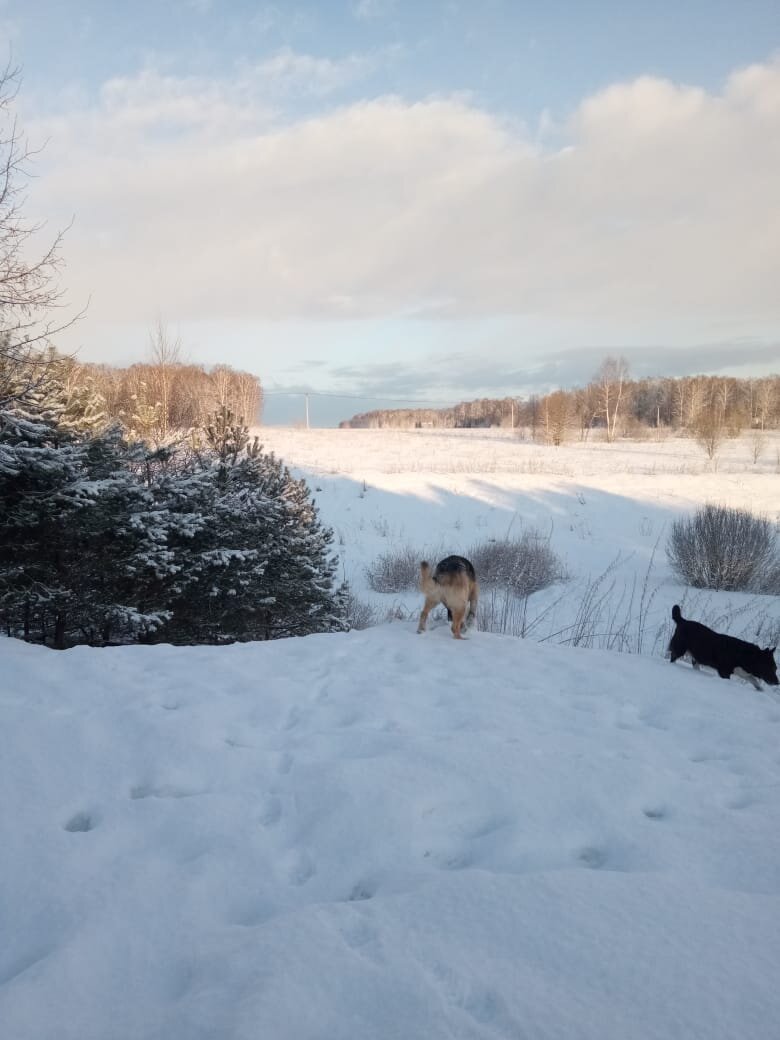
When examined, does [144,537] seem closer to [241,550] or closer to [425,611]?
[241,550]

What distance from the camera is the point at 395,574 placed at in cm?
1407

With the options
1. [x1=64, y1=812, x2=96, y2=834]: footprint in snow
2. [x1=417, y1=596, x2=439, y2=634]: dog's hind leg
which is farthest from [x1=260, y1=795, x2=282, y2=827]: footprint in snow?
[x1=417, y1=596, x2=439, y2=634]: dog's hind leg

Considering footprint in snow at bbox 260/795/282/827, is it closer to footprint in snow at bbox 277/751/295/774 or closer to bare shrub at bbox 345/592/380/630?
footprint in snow at bbox 277/751/295/774

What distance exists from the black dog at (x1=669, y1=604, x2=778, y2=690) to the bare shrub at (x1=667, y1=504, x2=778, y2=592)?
335 inches

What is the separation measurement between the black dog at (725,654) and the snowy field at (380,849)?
207mm

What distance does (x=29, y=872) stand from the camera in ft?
6.74

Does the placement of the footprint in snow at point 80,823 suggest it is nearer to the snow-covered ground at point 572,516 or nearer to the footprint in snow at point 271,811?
the footprint in snow at point 271,811

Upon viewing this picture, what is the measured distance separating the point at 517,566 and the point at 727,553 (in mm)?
4540

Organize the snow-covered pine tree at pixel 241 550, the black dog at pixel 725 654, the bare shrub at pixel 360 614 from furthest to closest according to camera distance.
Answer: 1. the bare shrub at pixel 360 614
2. the snow-covered pine tree at pixel 241 550
3. the black dog at pixel 725 654

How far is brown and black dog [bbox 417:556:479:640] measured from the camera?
19.2 ft

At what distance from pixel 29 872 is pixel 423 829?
1.45m

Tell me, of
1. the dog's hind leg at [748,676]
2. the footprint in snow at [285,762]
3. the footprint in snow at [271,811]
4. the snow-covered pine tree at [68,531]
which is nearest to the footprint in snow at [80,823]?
the footprint in snow at [271,811]

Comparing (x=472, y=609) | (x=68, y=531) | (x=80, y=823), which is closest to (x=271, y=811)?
(x=80, y=823)

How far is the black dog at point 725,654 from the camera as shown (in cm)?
504
